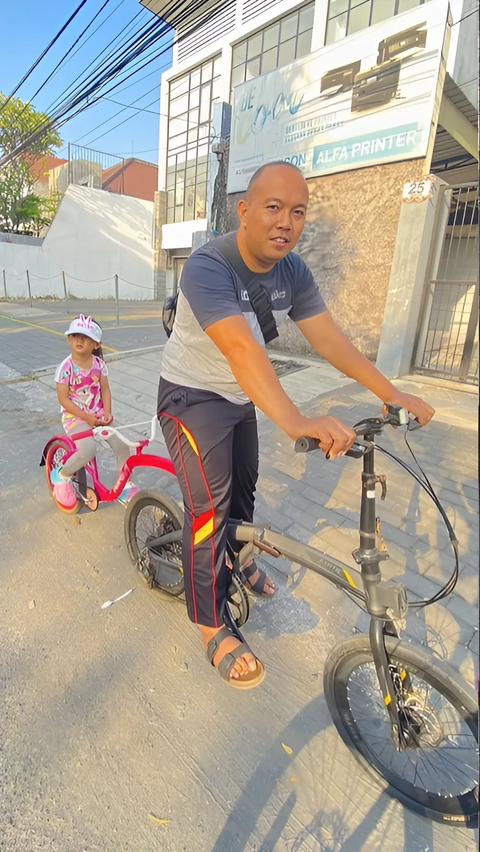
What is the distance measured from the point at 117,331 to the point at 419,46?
854 centimetres

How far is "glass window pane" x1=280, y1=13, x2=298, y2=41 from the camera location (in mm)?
17766

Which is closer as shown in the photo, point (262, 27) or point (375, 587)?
point (375, 587)

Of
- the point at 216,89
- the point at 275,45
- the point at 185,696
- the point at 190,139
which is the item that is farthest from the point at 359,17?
the point at 185,696

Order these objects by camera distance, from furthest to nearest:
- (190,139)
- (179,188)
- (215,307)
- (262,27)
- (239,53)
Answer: (179,188) → (190,139) → (239,53) → (262,27) → (215,307)

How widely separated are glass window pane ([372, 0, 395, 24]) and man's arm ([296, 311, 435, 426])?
51.3 ft

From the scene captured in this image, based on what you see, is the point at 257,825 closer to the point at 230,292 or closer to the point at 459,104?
the point at 230,292

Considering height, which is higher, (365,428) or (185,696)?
(365,428)

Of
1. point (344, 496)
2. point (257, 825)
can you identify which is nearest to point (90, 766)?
point (257, 825)

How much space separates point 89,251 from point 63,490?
24.3 meters

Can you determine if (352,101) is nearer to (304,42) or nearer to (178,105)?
(304,42)

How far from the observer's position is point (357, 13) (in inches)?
573

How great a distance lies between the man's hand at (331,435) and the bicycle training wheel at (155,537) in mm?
1260

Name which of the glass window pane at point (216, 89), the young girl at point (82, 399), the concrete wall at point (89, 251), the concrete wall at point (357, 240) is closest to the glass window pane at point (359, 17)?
the glass window pane at point (216, 89)

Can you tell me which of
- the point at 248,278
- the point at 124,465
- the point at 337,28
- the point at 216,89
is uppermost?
the point at 216,89
